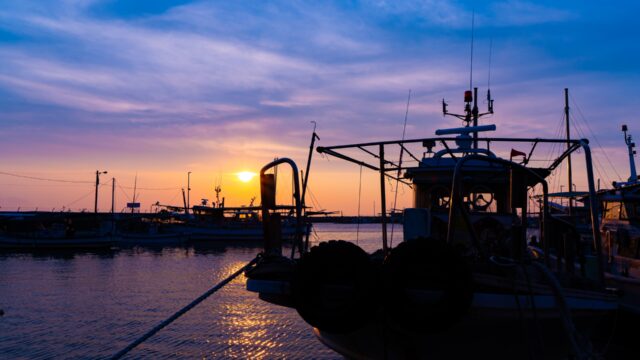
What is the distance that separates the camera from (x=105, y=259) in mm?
54969

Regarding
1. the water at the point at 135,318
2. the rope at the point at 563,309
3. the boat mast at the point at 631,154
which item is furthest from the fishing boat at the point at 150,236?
the rope at the point at 563,309

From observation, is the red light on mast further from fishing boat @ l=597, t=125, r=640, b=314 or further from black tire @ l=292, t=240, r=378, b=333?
black tire @ l=292, t=240, r=378, b=333

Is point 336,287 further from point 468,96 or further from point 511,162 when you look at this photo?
point 468,96

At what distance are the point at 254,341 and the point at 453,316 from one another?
47.1 ft

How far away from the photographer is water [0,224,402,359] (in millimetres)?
19016

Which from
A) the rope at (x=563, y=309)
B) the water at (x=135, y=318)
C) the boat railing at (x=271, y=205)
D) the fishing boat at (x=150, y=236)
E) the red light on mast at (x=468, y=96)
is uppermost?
the red light on mast at (x=468, y=96)

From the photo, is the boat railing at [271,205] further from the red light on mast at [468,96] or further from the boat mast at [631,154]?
the boat mast at [631,154]

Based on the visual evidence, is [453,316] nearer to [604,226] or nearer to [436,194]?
[436,194]

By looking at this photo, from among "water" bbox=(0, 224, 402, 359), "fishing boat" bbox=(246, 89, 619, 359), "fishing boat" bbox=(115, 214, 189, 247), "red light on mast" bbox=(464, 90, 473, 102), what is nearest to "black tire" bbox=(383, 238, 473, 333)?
"fishing boat" bbox=(246, 89, 619, 359)

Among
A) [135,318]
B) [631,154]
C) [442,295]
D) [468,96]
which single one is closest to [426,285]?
[442,295]

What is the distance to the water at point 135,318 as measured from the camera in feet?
62.4

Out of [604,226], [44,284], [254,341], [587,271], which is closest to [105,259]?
[44,284]

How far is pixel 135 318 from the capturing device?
79.9 feet

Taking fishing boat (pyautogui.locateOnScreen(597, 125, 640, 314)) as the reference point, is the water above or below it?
below
